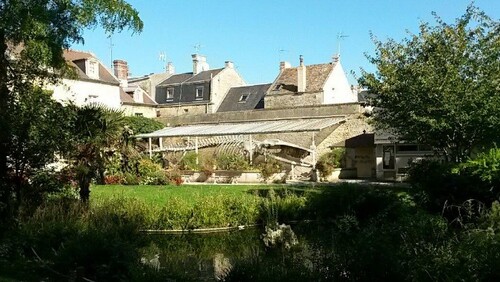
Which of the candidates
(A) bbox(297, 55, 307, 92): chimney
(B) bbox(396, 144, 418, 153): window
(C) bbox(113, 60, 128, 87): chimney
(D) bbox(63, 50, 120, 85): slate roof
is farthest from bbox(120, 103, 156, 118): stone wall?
(B) bbox(396, 144, 418, 153): window

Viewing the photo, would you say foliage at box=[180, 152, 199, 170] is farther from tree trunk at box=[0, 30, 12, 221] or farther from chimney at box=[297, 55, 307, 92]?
tree trunk at box=[0, 30, 12, 221]

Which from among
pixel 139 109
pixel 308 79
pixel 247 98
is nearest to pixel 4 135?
pixel 308 79

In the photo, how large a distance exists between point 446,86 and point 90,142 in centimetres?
949

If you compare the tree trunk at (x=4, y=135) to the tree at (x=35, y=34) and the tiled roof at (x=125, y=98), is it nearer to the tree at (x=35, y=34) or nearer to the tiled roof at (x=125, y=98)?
the tree at (x=35, y=34)

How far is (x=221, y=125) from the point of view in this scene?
114 feet

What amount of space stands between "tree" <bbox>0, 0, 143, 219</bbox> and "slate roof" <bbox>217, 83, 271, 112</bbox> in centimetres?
3019

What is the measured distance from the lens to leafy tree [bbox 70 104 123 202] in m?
11.8

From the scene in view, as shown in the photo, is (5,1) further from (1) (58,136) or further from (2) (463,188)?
(2) (463,188)

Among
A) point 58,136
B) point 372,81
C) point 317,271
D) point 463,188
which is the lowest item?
point 317,271

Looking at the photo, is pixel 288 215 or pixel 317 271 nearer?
pixel 317 271

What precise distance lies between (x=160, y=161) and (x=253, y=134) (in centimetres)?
519

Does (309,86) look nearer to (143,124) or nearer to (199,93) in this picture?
(199,93)

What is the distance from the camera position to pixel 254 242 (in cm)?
1161

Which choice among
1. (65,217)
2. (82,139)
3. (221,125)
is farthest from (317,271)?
(221,125)
